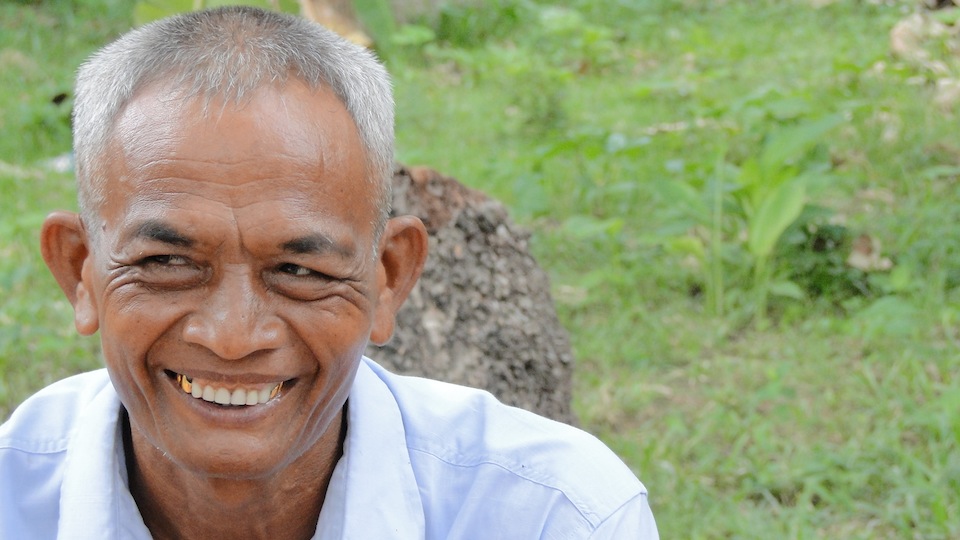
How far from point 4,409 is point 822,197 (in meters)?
3.39

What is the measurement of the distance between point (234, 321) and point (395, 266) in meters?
0.40

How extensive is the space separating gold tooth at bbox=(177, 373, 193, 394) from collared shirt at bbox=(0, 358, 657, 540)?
25 cm

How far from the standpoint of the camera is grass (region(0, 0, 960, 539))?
3.30 metres

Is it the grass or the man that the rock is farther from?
the man

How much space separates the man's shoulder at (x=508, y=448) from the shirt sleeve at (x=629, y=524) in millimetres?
11

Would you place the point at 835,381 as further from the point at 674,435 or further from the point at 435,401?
the point at 435,401

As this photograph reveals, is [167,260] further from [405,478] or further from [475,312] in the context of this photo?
[475,312]

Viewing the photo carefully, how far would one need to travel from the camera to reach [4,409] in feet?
11.7

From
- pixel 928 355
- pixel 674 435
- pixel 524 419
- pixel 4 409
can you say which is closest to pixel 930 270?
pixel 928 355

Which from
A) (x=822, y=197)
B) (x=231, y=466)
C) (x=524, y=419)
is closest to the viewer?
(x=231, y=466)

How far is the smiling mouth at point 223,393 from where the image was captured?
1599 mm

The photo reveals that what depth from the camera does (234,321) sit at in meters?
1.54

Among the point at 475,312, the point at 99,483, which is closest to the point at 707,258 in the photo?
the point at 475,312

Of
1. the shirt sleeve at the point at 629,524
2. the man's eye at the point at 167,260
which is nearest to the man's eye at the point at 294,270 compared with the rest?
the man's eye at the point at 167,260
